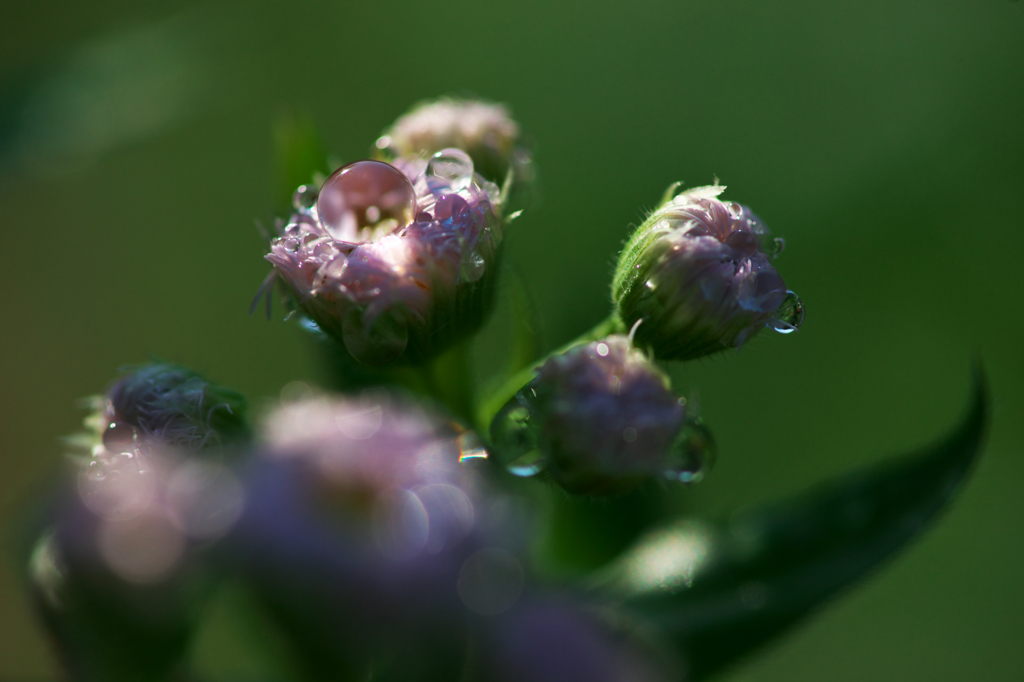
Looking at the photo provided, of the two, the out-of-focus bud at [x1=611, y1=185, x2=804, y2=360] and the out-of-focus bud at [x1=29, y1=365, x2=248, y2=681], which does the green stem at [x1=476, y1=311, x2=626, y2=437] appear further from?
the out-of-focus bud at [x1=29, y1=365, x2=248, y2=681]

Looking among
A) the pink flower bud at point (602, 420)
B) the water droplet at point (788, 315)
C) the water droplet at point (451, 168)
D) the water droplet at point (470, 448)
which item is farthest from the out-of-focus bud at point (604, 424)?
the water droplet at point (451, 168)

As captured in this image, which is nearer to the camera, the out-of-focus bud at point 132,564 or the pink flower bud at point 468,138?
the out-of-focus bud at point 132,564

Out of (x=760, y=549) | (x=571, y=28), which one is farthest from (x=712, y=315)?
(x=571, y=28)

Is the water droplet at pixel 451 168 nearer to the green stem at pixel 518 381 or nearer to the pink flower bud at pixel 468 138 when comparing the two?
the pink flower bud at pixel 468 138

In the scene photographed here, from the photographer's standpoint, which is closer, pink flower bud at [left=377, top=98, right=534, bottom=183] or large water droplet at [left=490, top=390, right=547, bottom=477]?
large water droplet at [left=490, top=390, right=547, bottom=477]

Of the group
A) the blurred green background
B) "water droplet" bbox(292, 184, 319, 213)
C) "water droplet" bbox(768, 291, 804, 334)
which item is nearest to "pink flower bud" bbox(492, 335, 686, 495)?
"water droplet" bbox(768, 291, 804, 334)

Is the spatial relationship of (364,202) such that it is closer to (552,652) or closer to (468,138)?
(468,138)
